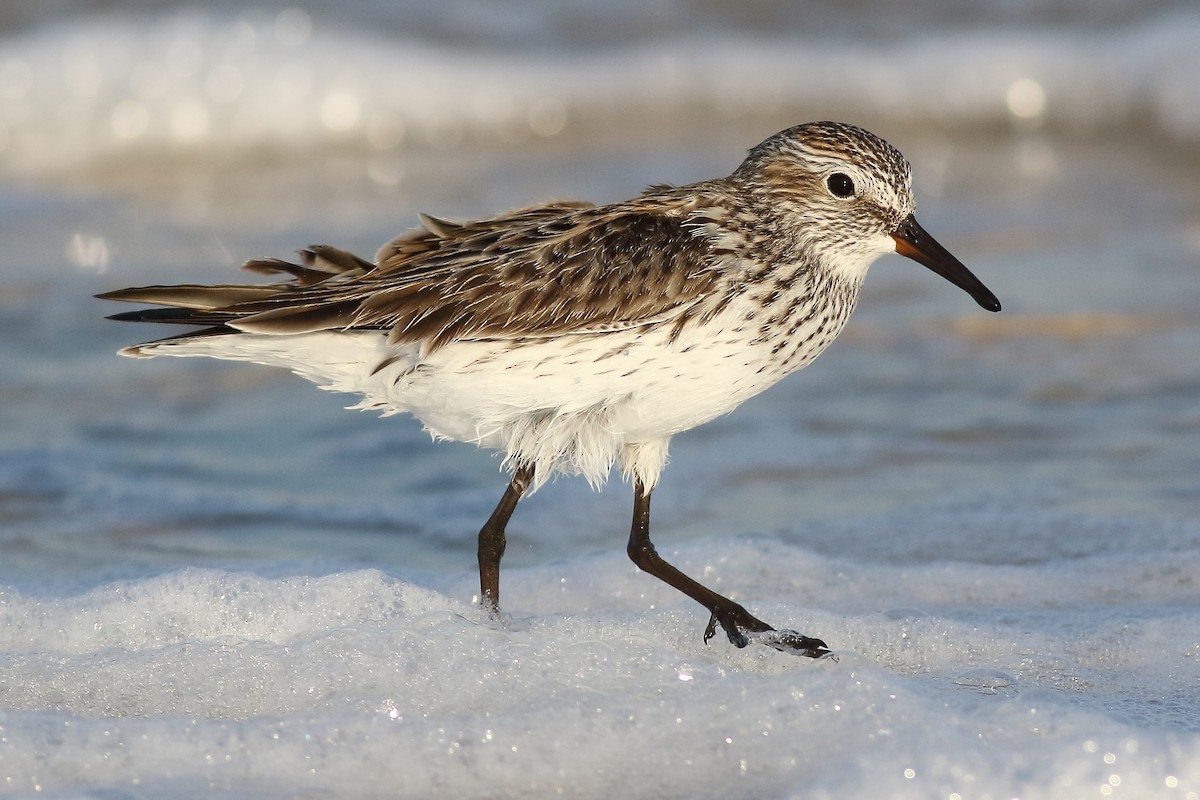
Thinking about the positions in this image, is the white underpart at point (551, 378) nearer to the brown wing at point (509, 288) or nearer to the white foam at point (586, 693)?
the brown wing at point (509, 288)

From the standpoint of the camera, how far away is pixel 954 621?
5.39 meters

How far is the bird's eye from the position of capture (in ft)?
17.5

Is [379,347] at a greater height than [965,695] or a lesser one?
greater

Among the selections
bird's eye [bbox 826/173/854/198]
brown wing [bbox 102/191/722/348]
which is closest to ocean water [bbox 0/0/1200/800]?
brown wing [bbox 102/191/722/348]

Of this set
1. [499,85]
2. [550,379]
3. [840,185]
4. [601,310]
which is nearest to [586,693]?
[550,379]

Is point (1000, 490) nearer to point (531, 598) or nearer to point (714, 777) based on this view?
point (531, 598)

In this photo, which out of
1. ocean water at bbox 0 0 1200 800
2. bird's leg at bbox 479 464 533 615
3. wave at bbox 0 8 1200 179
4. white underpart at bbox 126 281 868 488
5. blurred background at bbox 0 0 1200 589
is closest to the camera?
ocean water at bbox 0 0 1200 800

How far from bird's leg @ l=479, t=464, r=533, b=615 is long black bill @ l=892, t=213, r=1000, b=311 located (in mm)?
1509

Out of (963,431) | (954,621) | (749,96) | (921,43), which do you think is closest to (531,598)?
(954,621)

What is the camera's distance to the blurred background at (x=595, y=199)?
6719mm

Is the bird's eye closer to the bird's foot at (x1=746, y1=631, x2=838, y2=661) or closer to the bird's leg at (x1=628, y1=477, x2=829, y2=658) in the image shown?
the bird's leg at (x1=628, y1=477, x2=829, y2=658)

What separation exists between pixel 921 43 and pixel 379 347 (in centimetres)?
1020

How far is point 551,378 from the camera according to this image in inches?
195

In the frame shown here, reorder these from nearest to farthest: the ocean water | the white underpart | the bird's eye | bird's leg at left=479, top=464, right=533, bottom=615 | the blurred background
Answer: the ocean water, the white underpart, the bird's eye, bird's leg at left=479, top=464, right=533, bottom=615, the blurred background
